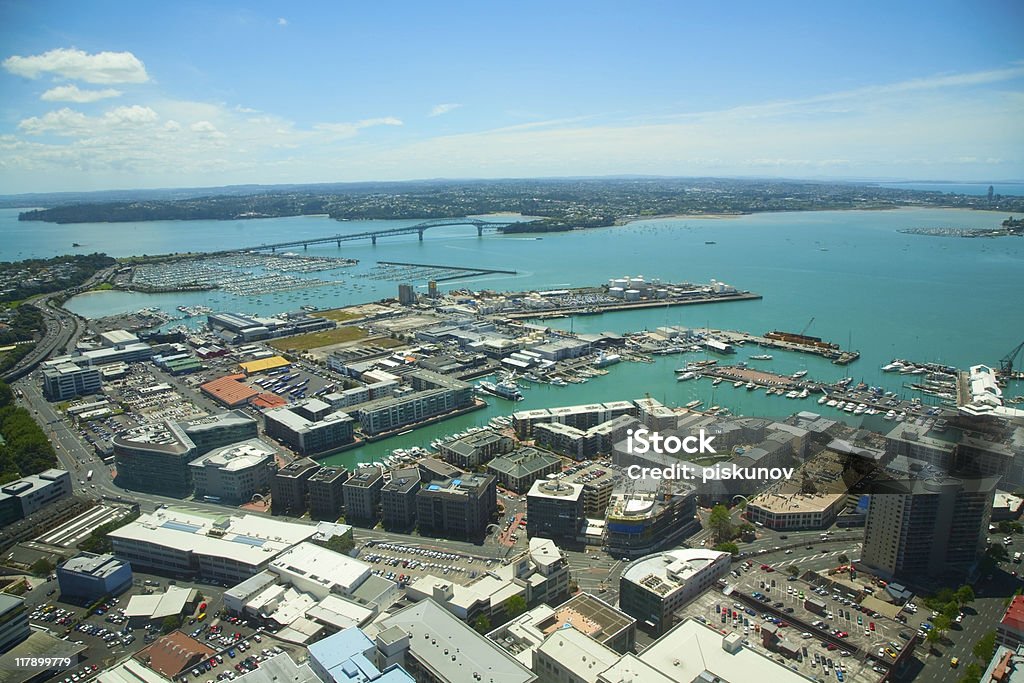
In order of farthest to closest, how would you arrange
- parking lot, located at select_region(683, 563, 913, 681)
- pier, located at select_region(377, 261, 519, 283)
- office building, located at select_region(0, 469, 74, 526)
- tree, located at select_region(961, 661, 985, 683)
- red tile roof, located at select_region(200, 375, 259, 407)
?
pier, located at select_region(377, 261, 519, 283) → red tile roof, located at select_region(200, 375, 259, 407) → office building, located at select_region(0, 469, 74, 526) → parking lot, located at select_region(683, 563, 913, 681) → tree, located at select_region(961, 661, 985, 683)

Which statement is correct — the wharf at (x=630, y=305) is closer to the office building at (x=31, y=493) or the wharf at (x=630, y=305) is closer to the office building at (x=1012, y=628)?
the office building at (x=31, y=493)

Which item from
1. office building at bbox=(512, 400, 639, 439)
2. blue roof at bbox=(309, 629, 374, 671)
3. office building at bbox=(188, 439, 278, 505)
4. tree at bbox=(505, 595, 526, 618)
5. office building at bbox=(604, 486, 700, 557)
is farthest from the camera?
office building at bbox=(512, 400, 639, 439)

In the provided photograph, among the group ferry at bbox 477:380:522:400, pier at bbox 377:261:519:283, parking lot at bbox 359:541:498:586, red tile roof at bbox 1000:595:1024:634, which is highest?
pier at bbox 377:261:519:283

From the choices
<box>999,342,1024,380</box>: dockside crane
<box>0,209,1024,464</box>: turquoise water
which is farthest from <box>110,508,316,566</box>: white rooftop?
<box>999,342,1024,380</box>: dockside crane

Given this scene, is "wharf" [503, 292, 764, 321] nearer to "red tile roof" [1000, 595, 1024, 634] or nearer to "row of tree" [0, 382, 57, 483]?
"row of tree" [0, 382, 57, 483]

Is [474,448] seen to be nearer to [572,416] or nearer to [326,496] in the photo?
[572,416]

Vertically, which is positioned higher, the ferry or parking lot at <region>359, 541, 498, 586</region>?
the ferry
